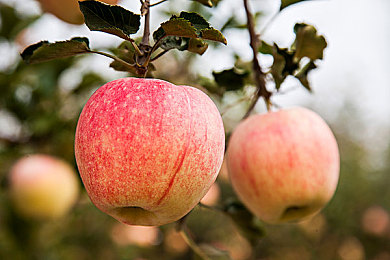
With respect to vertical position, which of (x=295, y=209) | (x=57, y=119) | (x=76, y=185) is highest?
(x=295, y=209)

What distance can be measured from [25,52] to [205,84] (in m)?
0.49

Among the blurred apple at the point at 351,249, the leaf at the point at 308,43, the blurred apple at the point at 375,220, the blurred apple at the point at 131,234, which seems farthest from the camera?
the blurred apple at the point at 375,220

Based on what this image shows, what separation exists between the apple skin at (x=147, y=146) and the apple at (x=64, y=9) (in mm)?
664

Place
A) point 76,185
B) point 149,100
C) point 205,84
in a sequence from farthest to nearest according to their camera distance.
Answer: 1. point 76,185
2. point 205,84
3. point 149,100

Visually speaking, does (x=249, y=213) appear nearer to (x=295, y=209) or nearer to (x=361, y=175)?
(x=295, y=209)

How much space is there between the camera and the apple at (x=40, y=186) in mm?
1689

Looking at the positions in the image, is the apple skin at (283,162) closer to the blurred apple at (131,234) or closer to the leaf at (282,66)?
the leaf at (282,66)

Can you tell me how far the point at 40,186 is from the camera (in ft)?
5.65

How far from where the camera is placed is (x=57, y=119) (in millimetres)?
1545

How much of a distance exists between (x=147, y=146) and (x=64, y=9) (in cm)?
80

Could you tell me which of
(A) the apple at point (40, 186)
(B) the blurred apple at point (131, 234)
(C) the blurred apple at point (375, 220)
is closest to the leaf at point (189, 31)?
(A) the apple at point (40, 186)

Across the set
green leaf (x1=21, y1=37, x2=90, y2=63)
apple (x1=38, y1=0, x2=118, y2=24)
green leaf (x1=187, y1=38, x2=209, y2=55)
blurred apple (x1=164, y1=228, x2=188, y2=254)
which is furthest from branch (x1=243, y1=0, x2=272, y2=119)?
blurred apple (x1=164, y1=228, x2=188, y2=254)

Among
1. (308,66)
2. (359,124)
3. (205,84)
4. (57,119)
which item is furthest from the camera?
(359,124)

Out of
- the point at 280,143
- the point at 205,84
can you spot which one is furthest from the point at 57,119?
the point at 280,143
